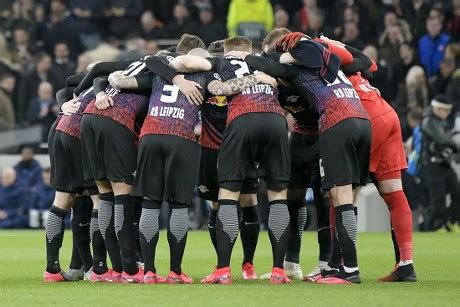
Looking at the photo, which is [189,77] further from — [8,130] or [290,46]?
[8,130]

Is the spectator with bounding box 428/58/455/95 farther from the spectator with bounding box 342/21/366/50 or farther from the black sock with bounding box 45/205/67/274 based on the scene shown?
the black sock with bounding box 45/205/67/274

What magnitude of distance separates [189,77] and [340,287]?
2284 millimetres

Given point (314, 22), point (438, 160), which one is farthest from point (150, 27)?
point (438, 160)

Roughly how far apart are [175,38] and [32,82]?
300 centimetres

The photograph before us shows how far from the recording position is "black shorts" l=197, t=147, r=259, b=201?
12078mm

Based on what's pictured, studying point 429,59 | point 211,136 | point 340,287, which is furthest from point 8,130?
point 340,287

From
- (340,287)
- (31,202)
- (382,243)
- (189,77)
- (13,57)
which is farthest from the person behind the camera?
(13,57)

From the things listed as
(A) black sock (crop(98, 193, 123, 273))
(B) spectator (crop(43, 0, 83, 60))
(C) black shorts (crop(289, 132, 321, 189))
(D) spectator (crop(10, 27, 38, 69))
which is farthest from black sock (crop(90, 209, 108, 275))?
(D) spectator (crop(10, 27, 38, 69))

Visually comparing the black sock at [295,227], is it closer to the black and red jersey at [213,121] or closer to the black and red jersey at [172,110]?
the black and red jersey at [213,121]

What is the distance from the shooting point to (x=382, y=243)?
18031 mm

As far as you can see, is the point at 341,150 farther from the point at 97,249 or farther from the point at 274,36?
the point at 97,249

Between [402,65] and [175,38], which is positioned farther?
[175,38]

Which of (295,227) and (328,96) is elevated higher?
(328,96)

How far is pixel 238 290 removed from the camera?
10.5 meters
